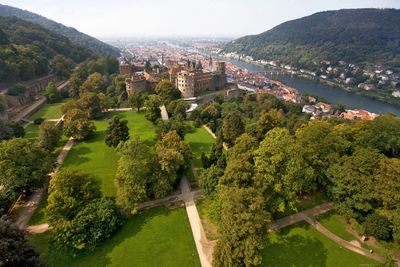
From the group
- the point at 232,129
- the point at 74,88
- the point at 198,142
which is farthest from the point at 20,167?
the point at 74,88

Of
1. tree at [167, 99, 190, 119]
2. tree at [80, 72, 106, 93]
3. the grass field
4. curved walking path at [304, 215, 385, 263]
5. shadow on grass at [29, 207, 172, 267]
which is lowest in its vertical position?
curved walking path at [304, 215, 385, 263]

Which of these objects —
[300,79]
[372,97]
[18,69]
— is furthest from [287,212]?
[300,79]

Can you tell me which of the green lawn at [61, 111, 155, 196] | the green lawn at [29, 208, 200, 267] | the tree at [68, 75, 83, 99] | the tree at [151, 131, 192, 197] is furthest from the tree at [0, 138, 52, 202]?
the tree at [68, 75, 83, 99]

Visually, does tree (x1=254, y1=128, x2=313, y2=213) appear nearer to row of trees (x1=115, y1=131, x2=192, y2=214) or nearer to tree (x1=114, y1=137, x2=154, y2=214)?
row of trees (x1=115, y1=131, x2=192, y2=214)

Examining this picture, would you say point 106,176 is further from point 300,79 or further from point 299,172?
point 300,79

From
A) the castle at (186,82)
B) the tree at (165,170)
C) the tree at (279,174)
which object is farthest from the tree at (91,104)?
the tree at (279,174)

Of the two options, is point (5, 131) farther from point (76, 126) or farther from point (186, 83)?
point (186, 83)
